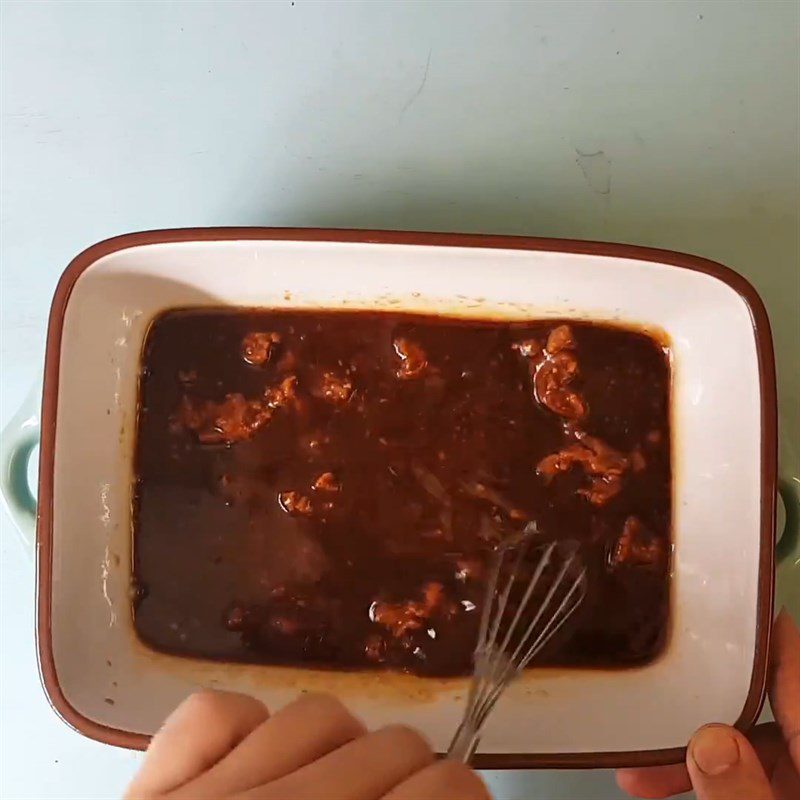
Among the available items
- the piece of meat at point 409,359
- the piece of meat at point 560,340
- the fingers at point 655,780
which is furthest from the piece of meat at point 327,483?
the fingers at point 655,780

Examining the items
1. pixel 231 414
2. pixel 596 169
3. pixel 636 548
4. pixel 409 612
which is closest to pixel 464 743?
pixel 409 612

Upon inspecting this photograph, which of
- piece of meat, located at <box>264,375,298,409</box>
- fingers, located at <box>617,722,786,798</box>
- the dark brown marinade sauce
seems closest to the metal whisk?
the dark brown marinade sauce

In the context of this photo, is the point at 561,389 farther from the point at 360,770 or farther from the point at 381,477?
the point at 360,770

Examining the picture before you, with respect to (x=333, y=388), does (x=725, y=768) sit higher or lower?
lower

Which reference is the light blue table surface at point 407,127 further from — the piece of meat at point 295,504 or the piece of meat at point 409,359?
the piece of meat at point 295,504

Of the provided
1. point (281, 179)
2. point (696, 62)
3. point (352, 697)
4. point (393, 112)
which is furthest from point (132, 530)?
point (696, 62)

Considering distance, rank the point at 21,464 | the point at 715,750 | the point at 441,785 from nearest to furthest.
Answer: the point at 441,785 < the point at 715,750 < the point at 21,464
